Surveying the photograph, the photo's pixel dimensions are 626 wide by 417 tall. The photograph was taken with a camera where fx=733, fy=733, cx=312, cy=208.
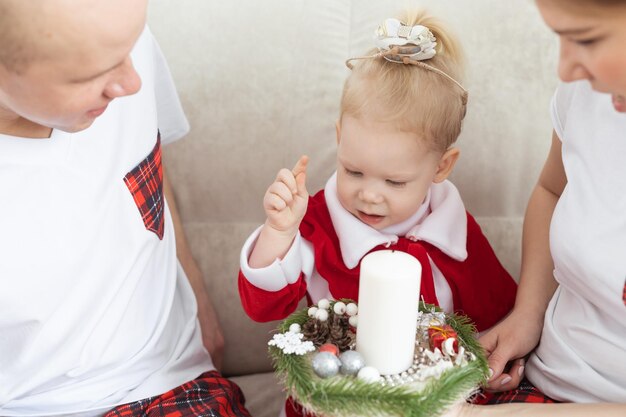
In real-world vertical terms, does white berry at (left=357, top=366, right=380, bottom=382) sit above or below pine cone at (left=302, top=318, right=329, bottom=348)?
above

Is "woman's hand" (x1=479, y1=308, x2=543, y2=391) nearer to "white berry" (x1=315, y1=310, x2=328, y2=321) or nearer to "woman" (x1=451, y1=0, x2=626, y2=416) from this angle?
"woman" (x1=451, y1=0, x2=626, y2=416)

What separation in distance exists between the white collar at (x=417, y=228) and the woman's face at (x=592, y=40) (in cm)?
50

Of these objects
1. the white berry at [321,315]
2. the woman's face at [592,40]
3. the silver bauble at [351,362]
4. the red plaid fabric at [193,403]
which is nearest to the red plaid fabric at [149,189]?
the red plaid fabric at [193,403]

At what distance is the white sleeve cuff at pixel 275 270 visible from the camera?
4.06ft

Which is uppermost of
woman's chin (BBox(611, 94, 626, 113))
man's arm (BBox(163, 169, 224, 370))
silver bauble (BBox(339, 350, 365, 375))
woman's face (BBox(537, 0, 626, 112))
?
woman's face (BBox(537, 0, 626, 112))

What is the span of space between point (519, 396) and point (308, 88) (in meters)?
0.75

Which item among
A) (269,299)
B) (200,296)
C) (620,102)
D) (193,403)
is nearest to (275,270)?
(269,299)

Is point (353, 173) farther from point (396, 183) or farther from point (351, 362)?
point (351, 362)

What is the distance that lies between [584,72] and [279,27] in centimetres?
81

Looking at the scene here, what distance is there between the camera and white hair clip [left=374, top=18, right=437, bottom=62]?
1.26m

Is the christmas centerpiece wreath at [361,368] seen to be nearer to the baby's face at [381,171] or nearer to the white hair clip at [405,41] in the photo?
the baby's face at [381,171]

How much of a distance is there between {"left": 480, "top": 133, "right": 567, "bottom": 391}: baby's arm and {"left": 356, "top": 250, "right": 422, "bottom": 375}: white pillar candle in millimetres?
355

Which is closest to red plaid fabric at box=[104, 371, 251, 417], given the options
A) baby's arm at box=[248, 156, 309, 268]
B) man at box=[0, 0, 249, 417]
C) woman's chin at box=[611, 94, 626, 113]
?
man at box=[0, 0, 249, 417]

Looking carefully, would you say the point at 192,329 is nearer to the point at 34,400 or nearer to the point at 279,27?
the point at 34,400
